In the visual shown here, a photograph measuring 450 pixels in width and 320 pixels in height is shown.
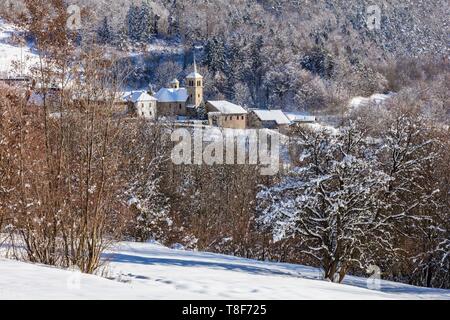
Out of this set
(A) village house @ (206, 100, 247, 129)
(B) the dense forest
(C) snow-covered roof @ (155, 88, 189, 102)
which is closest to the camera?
(B) the dense forest

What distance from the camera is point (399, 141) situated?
1420cm

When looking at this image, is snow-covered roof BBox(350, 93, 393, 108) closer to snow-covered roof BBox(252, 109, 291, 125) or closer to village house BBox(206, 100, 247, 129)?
snow-covered roof BBox(252, 109, 291, 125)

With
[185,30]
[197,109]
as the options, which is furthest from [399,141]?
[185,30]

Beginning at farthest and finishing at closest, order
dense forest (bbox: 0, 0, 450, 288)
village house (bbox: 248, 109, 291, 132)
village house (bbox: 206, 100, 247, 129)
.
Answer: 1. village house (bbox: 248, 109, 291, 132)
2. village house (bbox: 206, 100, 247, 129)
3. dense forest (bbox: 0, 0, 450, 288)

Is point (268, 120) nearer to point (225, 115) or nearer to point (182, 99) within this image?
point (225, 115)

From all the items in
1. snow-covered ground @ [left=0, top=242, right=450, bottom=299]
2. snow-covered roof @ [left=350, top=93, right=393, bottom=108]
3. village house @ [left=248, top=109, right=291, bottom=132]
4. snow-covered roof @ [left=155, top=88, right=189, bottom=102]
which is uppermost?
snow-covered roof @ [left=350, top=93, right=393, bottom=108]

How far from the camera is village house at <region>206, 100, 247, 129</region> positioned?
61.6m

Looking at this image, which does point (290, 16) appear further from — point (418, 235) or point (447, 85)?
point (418, 235)

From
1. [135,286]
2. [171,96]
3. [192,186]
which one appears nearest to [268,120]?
[171,96]

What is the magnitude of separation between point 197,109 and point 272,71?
23297mm

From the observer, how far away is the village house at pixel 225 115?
2426 inches

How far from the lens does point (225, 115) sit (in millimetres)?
62000

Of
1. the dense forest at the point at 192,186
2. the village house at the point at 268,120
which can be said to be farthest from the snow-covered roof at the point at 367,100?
the dense forest at the point at 192,186

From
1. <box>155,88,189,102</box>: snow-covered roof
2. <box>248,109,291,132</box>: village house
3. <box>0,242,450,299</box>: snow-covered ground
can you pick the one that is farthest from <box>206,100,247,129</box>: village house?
<box>0,242,450,299</box>: snow-covered ground
